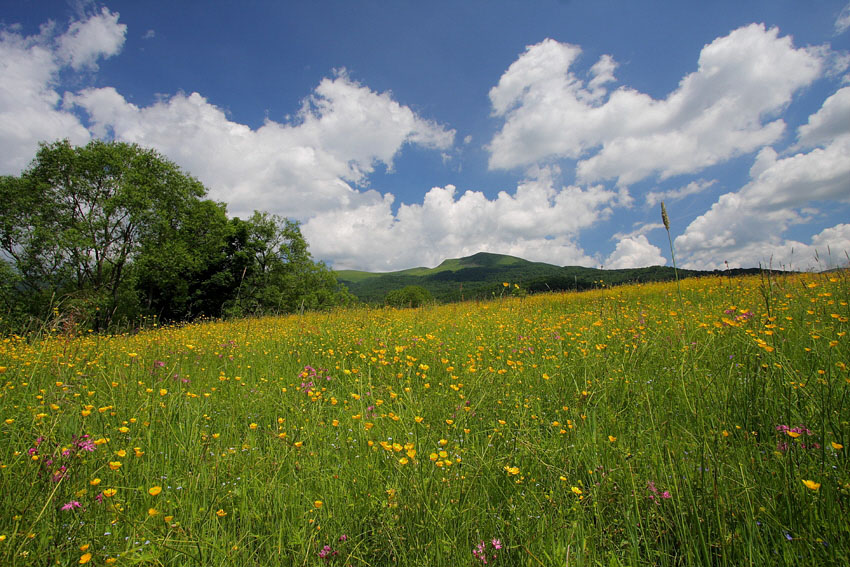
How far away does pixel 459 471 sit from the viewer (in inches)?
78.3

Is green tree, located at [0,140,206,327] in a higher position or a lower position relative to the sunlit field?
higher

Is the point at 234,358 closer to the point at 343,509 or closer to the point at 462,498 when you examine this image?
the point at 343,509

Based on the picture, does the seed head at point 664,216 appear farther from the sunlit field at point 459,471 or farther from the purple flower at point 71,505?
the purple flower at point 71,505

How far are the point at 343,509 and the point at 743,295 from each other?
9628 mm

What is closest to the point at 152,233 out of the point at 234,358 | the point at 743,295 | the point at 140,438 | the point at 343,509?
the point at 234,358

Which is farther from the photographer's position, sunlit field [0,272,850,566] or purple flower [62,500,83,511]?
purple flower [62,500,83,511]

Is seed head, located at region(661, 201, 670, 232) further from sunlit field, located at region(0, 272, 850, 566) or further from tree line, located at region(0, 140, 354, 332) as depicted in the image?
tree line, located at region(0, 140, 354, 332)

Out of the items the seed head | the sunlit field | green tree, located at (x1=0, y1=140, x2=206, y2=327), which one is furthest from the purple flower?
green tree, located at (x1=0, y1=140, x2=206, y2=327)

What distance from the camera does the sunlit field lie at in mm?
1462

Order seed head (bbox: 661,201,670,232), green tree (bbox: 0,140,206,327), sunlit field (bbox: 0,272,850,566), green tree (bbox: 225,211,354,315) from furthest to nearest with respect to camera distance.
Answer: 1. green tree (bbox: 225,211,354,315)
2. green tree (bbox: 0,140,206,327)
3. seed head (bbox: 661,201,670,232)
4. sunlit field (bbox: 0,272,850,566)

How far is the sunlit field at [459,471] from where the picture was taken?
1462mm

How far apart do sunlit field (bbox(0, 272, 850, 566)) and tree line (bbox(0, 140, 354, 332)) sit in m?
13.2

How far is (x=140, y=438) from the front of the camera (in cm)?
249

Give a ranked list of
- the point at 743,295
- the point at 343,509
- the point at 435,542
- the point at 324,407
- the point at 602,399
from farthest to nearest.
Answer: the point at 743,295 < the point at 324,407 < the point at 602,399 < the point at 343,509 < the point at 435,542
